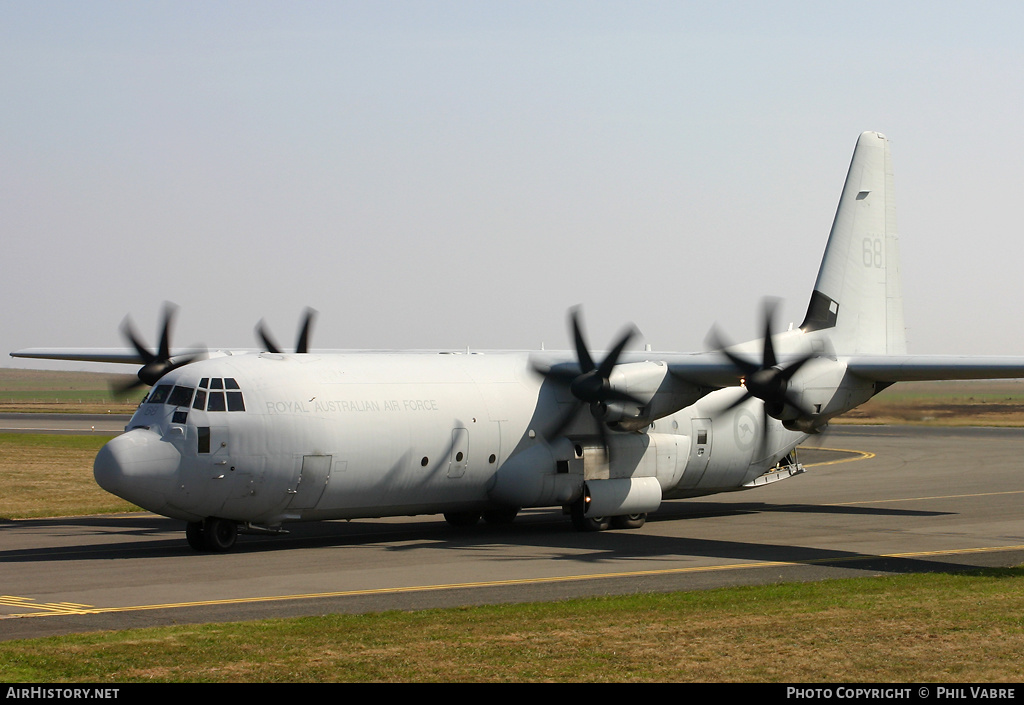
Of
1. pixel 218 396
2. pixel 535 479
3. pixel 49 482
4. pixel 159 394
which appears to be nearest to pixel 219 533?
pixel 218 396

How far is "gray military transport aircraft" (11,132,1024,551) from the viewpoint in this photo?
23969 mm

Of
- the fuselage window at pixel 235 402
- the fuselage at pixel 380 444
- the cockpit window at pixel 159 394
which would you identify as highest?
the cockpit window at pixel 159 394

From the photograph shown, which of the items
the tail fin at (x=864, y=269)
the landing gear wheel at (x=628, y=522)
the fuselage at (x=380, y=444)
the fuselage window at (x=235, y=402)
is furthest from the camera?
the tail fin at (x=864, y=269)

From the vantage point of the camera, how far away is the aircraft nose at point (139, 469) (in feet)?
74.9

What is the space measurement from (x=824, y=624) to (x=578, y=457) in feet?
44.0

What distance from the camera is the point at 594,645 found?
1437cm

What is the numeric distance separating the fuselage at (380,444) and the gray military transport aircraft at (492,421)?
0.04 m

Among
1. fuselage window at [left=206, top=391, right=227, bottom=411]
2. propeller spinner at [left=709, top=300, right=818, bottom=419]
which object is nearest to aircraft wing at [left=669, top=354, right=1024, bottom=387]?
propeller spinner at [left=709, top=300, right=818, bottom=419]

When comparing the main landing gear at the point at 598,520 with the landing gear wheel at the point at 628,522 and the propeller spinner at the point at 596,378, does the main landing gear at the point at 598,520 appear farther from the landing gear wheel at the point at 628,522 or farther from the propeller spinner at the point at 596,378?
the propeller spinner at the point at 596,378

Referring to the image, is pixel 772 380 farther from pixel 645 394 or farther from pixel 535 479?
pixel 535 479

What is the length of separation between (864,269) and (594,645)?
2216 cm

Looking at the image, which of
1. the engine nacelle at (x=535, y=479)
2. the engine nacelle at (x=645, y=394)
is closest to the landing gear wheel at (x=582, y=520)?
the engine nacelle at (x=535, y=479)

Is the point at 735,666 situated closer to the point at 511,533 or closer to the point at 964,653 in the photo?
the point at 964,653

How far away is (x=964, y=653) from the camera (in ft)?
44.9
